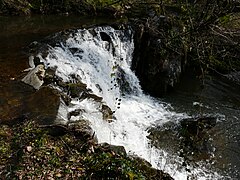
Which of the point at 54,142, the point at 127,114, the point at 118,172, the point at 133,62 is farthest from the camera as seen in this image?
the point at 133,62

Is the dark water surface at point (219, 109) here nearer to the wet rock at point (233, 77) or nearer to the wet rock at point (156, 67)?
the wet rock at point (233, 77)

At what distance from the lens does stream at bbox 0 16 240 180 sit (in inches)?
283

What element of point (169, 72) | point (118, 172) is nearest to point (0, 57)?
point (169, 72)

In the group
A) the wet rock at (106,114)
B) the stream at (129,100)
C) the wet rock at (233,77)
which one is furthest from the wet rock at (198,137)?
the wet rock at (233,77)

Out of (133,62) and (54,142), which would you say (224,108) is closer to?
(133,62)

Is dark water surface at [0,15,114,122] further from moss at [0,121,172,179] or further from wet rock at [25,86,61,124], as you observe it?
moss at [0,121,172,179]

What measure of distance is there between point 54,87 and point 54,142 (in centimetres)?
264

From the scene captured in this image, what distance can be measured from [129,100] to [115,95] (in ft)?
1.47

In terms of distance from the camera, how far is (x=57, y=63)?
9422 millimetres

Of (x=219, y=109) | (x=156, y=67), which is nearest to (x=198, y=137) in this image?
(x=219, y=109)

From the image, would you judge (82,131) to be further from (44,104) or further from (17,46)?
(17,46)

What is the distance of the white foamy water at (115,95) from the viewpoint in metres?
7.12

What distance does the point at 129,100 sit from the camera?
33.4 feet

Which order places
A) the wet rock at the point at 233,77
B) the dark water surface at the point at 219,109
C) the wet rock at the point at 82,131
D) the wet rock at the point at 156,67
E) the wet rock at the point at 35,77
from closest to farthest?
the wet rock at the point at 82,131
the dark water surface at the point at 219,109
the wet rock at the point at 35,77
the wet rock at the point at 156,67
the wet rock at the point at 233,77
